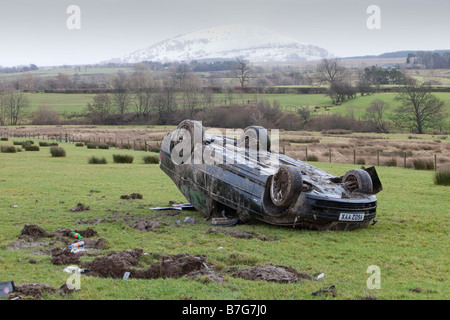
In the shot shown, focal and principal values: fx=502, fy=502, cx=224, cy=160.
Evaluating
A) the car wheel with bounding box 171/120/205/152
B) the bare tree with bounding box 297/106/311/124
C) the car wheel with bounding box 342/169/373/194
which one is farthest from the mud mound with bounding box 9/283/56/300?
the bare tree with bounding box 297/106/311/124

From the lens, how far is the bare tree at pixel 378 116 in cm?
8088

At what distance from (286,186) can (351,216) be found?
1.78 meters

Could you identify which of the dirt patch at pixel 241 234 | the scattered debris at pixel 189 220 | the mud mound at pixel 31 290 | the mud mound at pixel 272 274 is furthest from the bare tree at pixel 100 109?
the mud mound at pixel 31 290

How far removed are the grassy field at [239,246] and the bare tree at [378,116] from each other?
62.7m

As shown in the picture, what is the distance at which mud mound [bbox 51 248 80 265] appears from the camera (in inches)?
361

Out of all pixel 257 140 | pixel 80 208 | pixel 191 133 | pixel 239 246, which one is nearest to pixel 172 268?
pixel 239 246

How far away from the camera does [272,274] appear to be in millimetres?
8367

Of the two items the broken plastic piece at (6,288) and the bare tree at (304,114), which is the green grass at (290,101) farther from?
the broken plastic piece at (6,288)

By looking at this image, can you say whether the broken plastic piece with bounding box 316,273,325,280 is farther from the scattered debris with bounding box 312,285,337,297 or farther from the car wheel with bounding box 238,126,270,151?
the car wheel with bounding box 238,126,270,151

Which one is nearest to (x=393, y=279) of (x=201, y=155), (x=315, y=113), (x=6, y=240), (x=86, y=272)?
(x=86, y=272)

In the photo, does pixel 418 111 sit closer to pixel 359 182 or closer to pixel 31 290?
pixel 359 182

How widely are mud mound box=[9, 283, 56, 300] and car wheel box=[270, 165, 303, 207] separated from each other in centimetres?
573

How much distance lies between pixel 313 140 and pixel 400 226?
4271cm
